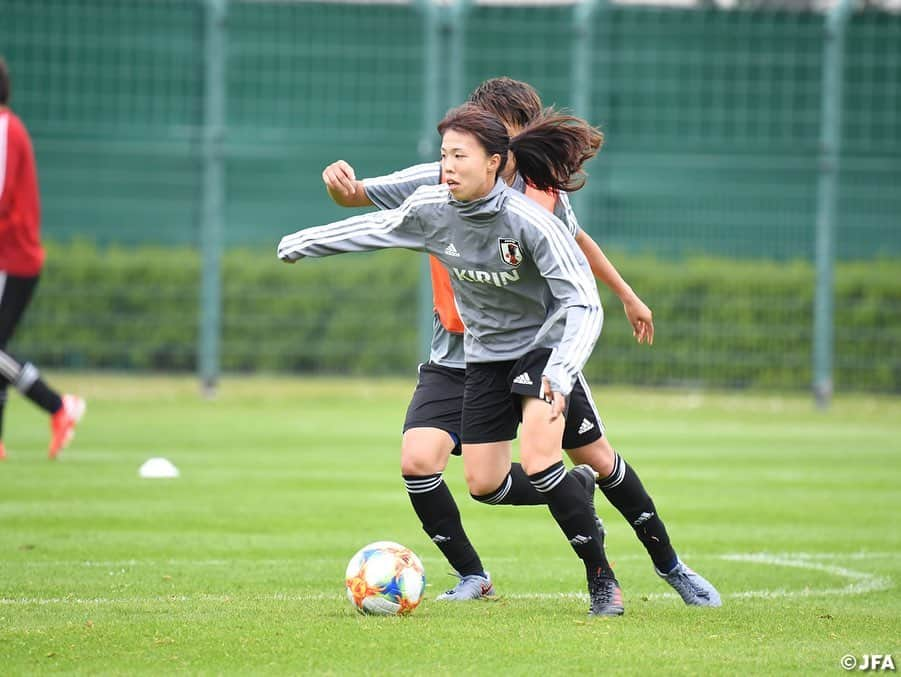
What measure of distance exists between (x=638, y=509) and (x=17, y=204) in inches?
271

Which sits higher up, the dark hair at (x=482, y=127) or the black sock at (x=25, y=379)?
the dark hair at (x=482, y=127)

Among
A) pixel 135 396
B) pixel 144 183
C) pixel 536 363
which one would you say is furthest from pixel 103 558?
pixel 144 183

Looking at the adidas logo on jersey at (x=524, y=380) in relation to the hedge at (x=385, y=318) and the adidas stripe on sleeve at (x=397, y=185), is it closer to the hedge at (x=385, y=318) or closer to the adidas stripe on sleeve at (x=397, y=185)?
the adidas stripe on sleeve at (x=397, y=185)

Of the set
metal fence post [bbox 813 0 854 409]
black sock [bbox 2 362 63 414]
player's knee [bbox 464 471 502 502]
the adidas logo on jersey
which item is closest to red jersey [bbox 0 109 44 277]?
black sock [bbox 2 362 63 414]

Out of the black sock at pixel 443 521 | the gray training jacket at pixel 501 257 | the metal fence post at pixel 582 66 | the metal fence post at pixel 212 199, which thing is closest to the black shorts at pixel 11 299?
the black sock at pixel 443 521

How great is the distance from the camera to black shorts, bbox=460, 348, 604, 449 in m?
6.78

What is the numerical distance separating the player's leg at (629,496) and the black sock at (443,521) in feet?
2.06

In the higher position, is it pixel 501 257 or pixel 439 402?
pixel 501 257

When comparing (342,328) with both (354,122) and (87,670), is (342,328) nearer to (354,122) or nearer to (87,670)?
(354,122)

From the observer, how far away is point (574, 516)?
21.2 ft

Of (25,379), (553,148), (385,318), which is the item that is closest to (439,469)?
(553,148)

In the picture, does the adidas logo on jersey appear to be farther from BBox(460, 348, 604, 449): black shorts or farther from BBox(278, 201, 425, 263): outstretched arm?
BBox(278, 201, 425, 263): outstretched arm

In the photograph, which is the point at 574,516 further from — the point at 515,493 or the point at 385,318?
the point at 385,318

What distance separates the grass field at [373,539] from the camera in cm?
566
